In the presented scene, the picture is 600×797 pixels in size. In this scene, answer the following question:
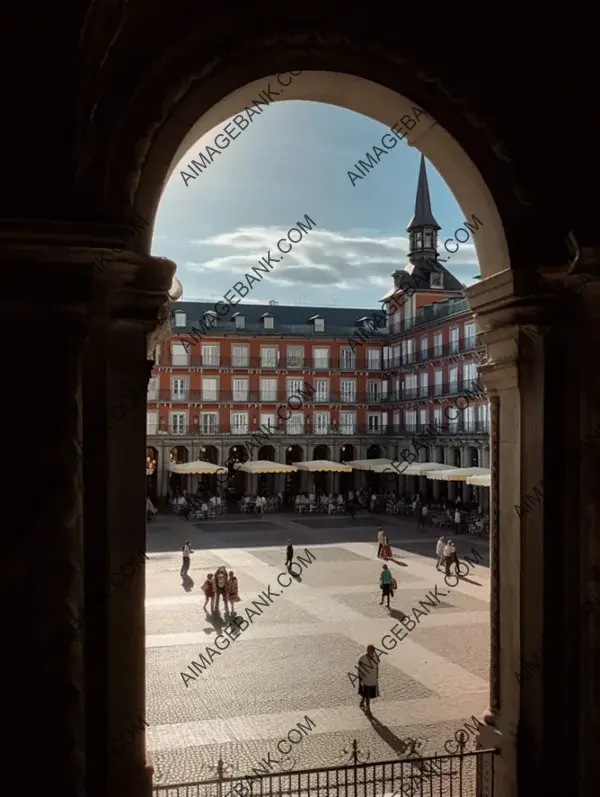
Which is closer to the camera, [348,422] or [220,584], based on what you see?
[220,584]

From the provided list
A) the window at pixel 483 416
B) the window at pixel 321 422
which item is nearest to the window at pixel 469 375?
the window at pixel 483 416

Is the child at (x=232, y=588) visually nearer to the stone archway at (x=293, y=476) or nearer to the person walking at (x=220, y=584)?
the person walking at (x=220, y=584)

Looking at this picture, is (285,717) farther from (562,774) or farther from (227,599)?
(227,599)

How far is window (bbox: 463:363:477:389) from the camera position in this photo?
139 feet

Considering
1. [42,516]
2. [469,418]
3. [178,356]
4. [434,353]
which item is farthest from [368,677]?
[178,356]

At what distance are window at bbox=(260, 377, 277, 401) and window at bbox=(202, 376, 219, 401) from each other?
3.19 meters

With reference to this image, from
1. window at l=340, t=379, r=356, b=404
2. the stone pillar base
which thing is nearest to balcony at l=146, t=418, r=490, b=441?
window at l=340, t=379, r=356, b=404

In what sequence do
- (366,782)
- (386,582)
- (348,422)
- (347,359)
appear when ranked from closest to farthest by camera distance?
1. (366,782)
2. (386,582)
3. (348,422)
4. (347,359)

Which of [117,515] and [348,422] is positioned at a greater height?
[348,422]

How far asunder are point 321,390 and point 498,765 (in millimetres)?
48293

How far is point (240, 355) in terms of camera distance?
52.3 meters

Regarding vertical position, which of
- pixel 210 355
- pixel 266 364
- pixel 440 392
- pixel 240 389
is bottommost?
pixel 440 392

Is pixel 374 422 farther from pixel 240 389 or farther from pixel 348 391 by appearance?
pixel 240 389

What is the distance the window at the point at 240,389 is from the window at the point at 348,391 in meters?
6.98
